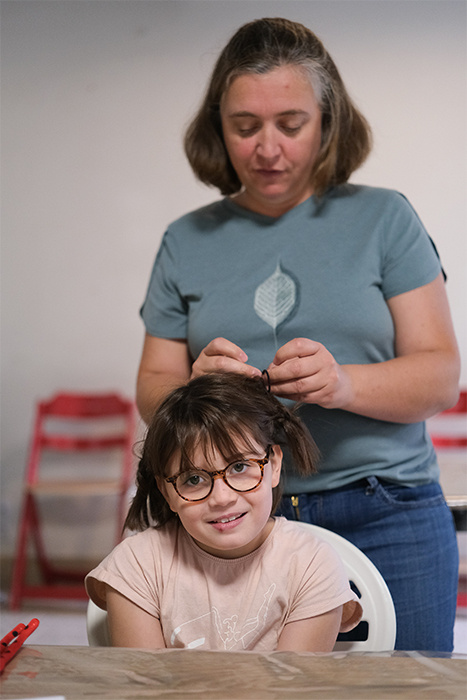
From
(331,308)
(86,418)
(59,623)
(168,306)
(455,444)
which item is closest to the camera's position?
(331,308)

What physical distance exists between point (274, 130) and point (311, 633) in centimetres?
74

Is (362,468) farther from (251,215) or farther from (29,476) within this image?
(29,476)

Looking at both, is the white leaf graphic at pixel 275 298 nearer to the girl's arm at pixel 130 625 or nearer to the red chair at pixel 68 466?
the girl's arm at pixel 130 625

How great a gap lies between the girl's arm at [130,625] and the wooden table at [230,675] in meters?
0.18

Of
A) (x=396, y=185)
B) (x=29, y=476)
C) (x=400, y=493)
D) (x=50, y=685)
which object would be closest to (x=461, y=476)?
(x=396, y=185)

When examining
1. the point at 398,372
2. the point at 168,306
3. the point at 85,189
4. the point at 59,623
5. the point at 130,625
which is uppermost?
the point at 85,189

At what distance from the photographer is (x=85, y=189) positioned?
3146 millimetres

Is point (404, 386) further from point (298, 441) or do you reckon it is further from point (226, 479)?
point (226, 479)

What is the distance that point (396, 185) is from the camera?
279 cm

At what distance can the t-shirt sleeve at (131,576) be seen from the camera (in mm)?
905

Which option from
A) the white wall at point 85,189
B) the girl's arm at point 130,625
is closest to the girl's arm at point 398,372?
the girl's arm at point 130,625

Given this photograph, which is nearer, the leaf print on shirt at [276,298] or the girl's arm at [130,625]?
the girl's arm at [130,625]

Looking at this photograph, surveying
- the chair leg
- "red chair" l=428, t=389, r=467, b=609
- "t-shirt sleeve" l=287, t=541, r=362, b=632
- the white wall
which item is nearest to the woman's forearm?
"t-shirt sleeve" l=287, t=541, r=362, b=632

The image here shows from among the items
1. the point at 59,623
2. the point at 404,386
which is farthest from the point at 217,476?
the point at 59,623
